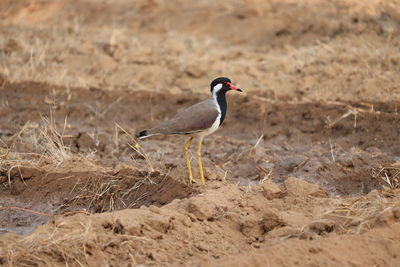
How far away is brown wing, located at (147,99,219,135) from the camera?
8008mm

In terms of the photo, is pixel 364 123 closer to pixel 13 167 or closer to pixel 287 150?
pixel 287 150

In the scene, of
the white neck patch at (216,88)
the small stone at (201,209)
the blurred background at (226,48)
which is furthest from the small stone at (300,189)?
the blurred background at (226,48)

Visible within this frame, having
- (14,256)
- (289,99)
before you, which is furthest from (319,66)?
(14,256)

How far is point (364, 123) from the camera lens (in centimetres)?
1043

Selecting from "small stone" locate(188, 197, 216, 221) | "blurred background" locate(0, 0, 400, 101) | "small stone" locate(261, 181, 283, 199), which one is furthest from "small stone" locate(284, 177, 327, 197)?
"blurred background" locate(0, 0, 400, 101)

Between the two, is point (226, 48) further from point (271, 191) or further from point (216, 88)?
point (271, 191)

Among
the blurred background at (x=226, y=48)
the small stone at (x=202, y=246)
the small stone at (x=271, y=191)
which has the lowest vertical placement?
the blurred background at (x=226, y=48)

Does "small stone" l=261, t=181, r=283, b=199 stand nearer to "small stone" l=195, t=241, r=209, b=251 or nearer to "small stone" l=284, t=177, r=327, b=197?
"small stone" l=284, t=177, r=327, b=197

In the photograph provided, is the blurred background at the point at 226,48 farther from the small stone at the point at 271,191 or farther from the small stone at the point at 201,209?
the small stone at the point at 201,209

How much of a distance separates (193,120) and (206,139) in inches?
108

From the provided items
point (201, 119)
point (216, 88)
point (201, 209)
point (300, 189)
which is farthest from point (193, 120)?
point (201, 209)

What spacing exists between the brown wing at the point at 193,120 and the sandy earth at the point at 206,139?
49 centimetres

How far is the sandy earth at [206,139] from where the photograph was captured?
20.5ft

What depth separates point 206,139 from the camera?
10.7 m
